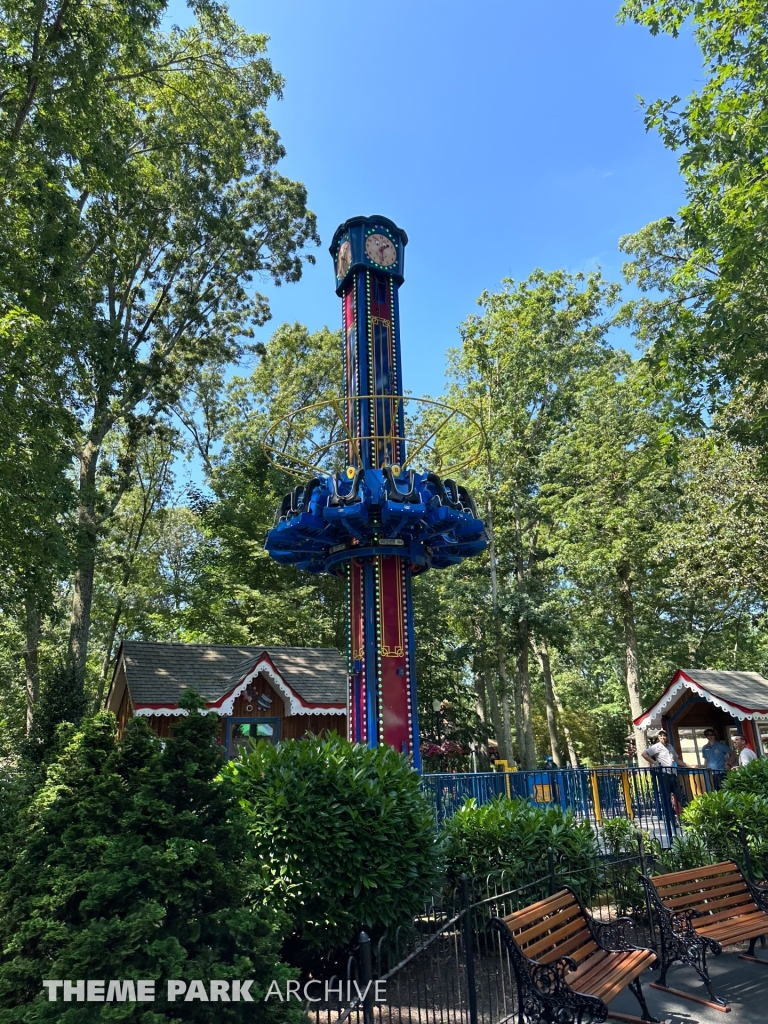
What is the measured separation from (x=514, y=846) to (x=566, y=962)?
277 centimetres

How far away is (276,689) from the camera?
717 inches

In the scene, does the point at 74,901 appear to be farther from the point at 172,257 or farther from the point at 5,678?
the point at 5,678

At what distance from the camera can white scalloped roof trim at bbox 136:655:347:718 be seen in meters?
17.0

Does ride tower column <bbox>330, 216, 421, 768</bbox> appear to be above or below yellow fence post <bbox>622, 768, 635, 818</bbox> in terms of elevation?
above

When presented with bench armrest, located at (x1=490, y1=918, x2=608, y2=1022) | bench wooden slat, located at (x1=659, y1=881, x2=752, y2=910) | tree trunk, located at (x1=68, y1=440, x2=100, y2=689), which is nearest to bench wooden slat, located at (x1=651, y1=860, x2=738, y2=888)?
bench wooden slat, located at (x1=659, y1=881, x2=752, y2=910)

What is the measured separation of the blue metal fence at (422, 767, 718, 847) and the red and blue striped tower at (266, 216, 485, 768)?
1296 mm

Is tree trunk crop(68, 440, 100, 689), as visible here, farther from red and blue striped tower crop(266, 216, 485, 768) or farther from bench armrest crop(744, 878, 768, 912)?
bench armrest crop(744, 878, 768, 912)

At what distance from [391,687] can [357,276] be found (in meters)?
7.32

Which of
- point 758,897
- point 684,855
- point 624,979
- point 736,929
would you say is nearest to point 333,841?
point 624,979

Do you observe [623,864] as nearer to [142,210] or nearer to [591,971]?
[591,971]

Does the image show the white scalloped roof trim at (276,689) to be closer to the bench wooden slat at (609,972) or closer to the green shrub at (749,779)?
the green shrub at (749,779)

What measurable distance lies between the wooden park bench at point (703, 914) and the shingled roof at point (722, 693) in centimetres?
931

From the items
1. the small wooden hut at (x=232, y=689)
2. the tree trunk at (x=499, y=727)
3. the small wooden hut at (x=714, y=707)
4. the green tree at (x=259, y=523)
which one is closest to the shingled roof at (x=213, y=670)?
the small wooden hut at (x=232, y=689)

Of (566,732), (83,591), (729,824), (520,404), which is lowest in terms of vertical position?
(729,824)
